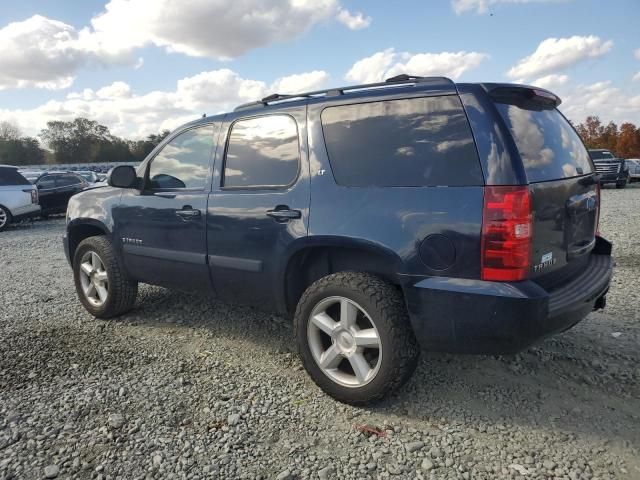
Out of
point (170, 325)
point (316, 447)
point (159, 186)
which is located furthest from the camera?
point (170, 325)

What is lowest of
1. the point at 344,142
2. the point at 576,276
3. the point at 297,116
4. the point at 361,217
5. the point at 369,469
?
the point at 369,469

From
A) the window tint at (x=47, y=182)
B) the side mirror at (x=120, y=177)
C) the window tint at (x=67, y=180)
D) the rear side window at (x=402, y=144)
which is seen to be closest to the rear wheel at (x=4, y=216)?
the window tint at (x=47, y=182)

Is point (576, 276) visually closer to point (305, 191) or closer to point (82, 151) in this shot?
point (305, 191)

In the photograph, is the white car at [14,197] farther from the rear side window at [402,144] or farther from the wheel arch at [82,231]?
the rear side window at [402,144]

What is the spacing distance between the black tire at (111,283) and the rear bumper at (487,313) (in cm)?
284

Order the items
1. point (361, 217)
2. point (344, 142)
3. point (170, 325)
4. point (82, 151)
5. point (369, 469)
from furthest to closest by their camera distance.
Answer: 1. point (82, 151)
2. point (170, 325)
3. point (344, 142)
4. point (361, 217)
5. point (369, 469)

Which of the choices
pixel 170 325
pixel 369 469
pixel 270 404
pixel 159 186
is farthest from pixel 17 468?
pixel 159 186

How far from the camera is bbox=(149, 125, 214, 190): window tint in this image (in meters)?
3.63

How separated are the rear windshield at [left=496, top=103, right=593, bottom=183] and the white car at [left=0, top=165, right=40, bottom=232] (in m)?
12.9

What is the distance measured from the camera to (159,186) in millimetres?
3932

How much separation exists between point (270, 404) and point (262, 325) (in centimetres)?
136

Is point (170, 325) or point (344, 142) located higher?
point (344, 142)

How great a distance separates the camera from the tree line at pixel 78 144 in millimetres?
66562

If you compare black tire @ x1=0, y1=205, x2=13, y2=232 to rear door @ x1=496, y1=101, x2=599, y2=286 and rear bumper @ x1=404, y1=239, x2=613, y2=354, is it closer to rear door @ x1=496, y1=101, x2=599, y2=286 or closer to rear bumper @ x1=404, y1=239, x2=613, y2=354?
rear bumper @ x1=404, y1=239, x2=613, y2=354
